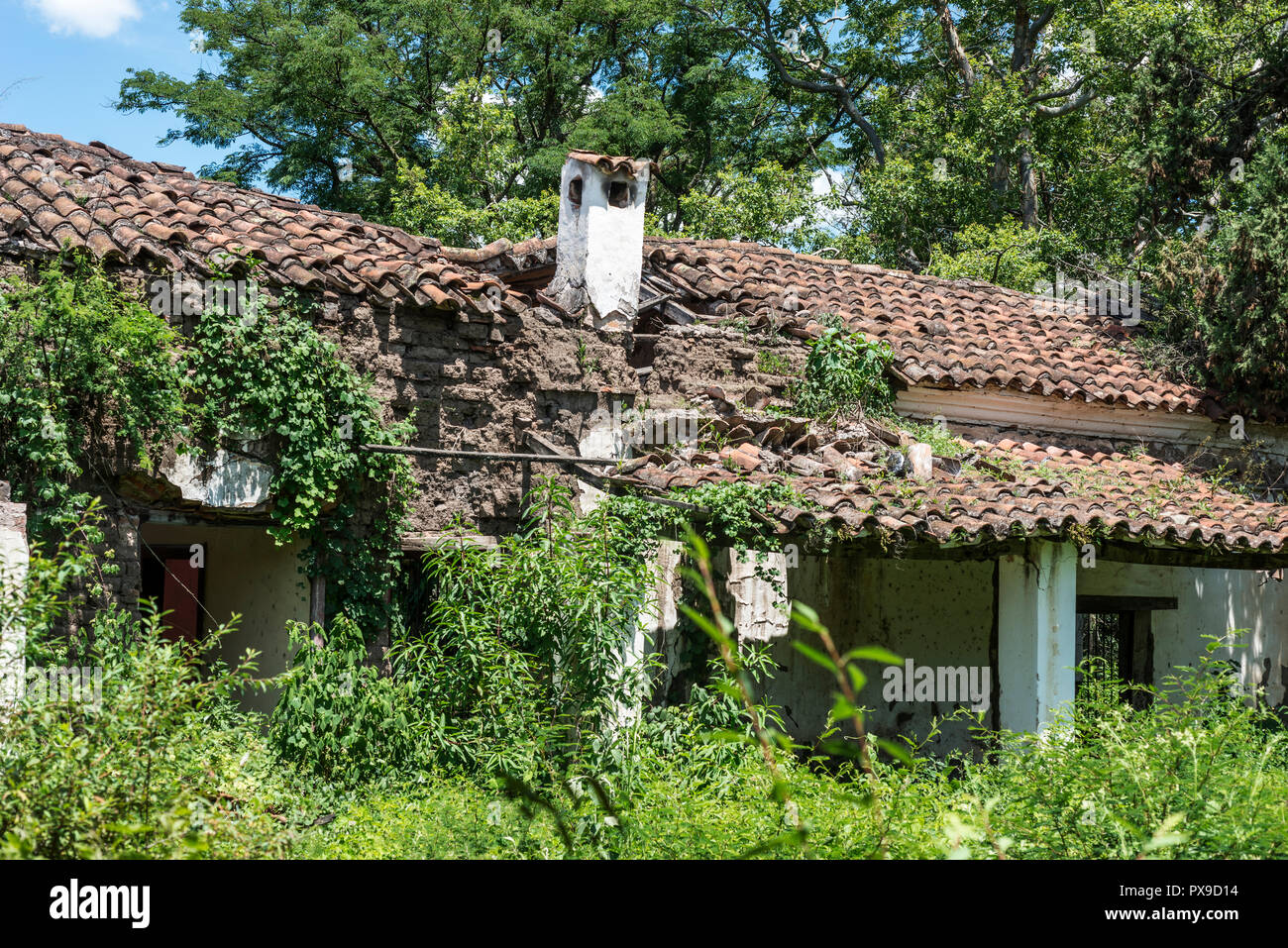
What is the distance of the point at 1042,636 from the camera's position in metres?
8.81

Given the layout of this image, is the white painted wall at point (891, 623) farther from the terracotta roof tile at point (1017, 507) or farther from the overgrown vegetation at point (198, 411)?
the overgrown vegetation at point (198, 411)

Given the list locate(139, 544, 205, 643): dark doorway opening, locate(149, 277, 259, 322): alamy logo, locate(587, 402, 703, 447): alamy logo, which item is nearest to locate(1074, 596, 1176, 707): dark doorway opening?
locate(587, 402, 703, 447): alamy logo

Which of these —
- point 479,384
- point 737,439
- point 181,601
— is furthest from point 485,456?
point 181,601

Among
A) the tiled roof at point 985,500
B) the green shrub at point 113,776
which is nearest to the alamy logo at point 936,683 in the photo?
the tiled roof at point 985,500

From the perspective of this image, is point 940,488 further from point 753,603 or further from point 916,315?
point 916,315

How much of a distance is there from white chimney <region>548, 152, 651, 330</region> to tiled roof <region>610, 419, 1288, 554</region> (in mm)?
1426

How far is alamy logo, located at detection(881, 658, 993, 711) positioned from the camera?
10648 mm

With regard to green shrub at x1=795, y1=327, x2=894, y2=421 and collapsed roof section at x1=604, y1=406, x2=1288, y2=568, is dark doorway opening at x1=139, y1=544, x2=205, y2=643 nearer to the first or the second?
collapsed roof section at x1=604, y1=406, x2=1288, y2=568

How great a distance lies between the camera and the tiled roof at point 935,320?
414 inches

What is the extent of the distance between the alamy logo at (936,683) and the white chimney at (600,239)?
14.1 ft
